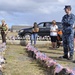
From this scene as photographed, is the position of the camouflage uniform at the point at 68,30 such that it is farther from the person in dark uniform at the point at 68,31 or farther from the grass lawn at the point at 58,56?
the grass lawn at the point at 58,56

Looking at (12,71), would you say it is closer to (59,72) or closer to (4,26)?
(59,72)

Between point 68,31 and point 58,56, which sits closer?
point 68,31

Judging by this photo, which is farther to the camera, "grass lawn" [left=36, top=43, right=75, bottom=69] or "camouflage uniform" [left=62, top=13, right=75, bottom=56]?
"camouflage uniform" [left=62, top=13, right=75, bottom=56]

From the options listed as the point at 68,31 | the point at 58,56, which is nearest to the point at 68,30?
the point at 68,31

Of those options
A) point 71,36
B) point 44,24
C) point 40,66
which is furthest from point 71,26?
point 44,24

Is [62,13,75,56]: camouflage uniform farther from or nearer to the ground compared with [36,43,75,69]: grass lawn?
farther from the ground

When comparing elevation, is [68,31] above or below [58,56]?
above

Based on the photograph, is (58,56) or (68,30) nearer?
(68,30)

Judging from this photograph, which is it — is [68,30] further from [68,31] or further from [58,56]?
[58,56]

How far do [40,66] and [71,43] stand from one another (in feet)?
8.73

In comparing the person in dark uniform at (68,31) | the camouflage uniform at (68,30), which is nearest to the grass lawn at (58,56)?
the person in dark uniform at (68,31)

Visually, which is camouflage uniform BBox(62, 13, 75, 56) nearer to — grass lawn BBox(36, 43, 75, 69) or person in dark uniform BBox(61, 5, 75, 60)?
person in dark uniform BBox(61, 5, 75, 60)

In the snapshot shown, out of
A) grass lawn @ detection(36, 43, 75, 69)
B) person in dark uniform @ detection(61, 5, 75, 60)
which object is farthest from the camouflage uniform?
grass lawn @ detection(36, 43, 75, 69)

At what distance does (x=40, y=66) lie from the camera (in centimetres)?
1065
